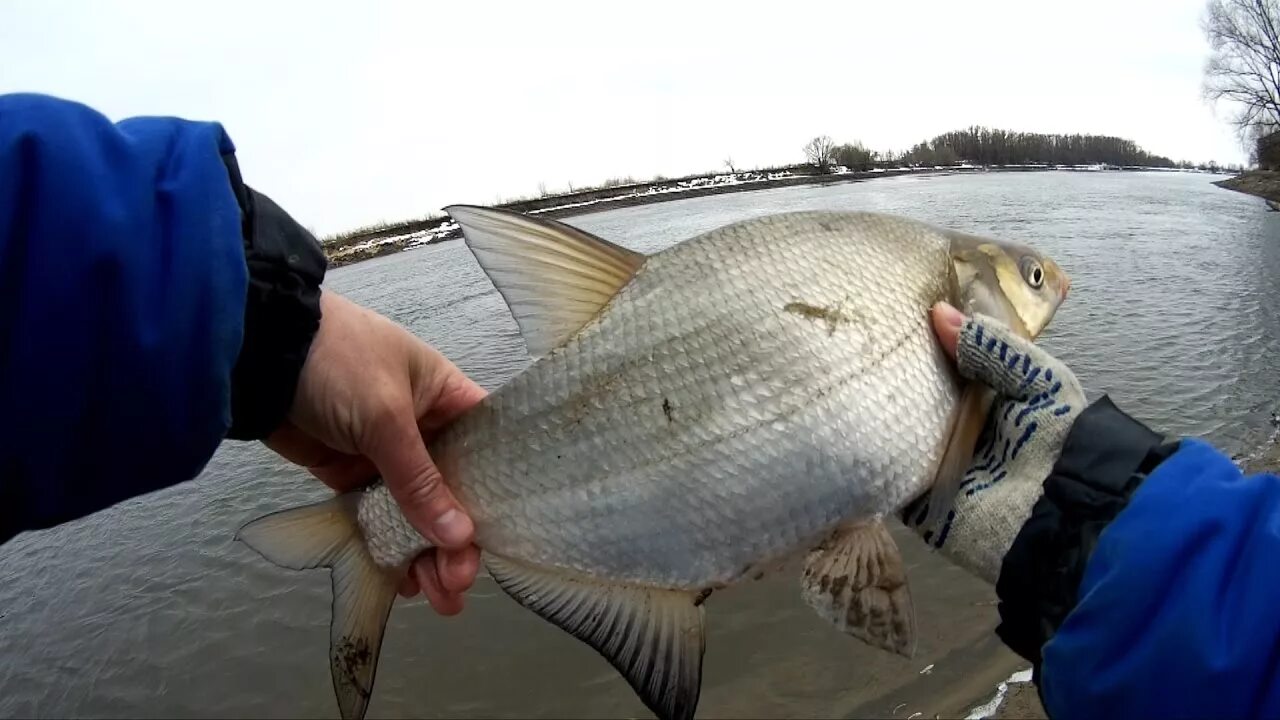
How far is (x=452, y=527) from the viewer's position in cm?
202

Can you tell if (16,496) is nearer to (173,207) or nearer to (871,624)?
(173,207)

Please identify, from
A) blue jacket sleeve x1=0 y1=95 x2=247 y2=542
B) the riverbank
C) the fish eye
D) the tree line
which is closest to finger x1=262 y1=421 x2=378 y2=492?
blue jacket sleeve x1=0 y1=95 x2=247 y2=542

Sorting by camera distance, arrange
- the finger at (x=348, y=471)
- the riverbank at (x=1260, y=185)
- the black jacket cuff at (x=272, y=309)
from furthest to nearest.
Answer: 1. the riverbank at (x=1260, y=185)
2. the finger at (x=348, y=471)
3. the black jacket cuff at (x=272, y=309)

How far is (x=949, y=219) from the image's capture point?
20.3 m

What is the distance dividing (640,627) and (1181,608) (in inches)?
51.1

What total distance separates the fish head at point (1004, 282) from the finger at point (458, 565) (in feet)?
5.88

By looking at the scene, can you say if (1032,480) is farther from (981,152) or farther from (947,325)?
(981,152)

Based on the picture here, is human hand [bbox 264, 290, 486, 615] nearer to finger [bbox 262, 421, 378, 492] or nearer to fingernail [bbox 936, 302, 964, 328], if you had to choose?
finger [bbox 262, 421, 378, 492]

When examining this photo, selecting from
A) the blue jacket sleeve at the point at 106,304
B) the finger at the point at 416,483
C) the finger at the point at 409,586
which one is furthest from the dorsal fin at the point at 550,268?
the finger at the point at 409,586

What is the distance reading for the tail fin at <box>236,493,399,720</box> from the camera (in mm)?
2096

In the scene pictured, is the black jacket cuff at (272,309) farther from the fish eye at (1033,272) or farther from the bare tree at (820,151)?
the bare tree at (820,151)

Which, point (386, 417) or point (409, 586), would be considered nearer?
point (386, 417)

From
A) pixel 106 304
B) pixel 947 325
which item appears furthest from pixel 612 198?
pixel 106 304

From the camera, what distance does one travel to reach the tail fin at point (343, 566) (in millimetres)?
2096
